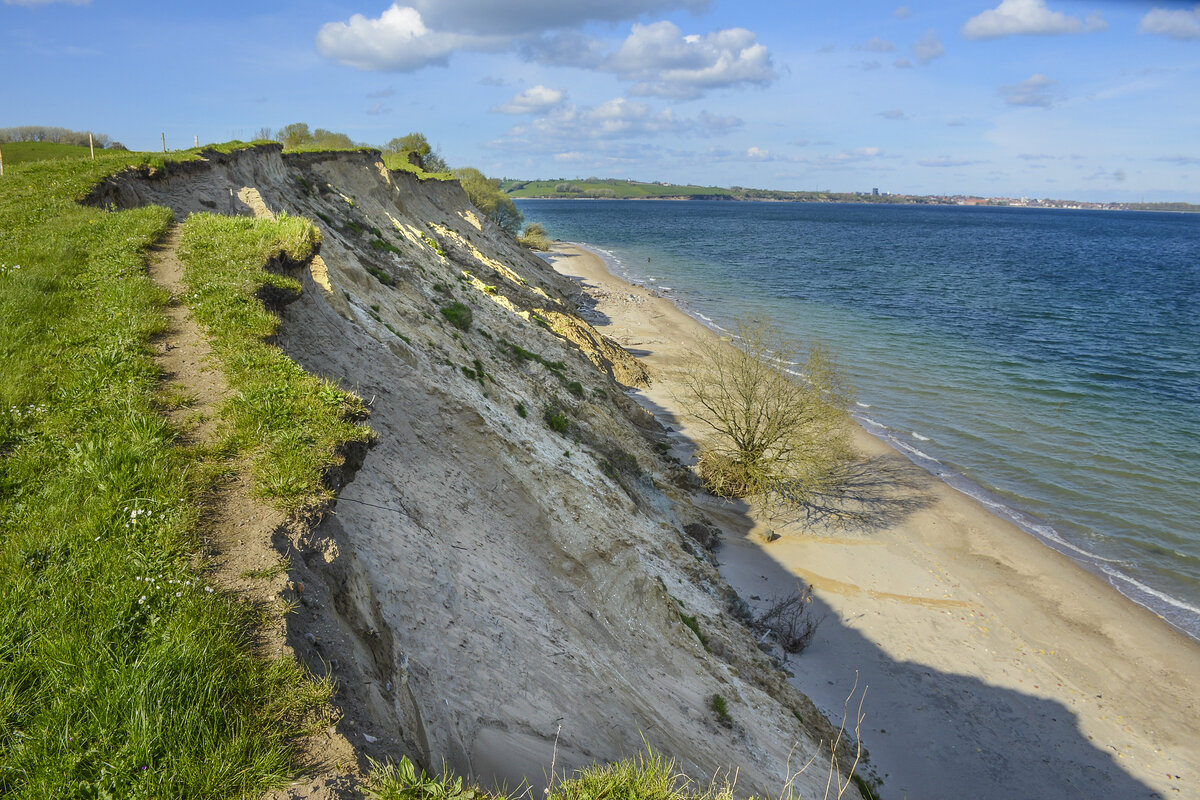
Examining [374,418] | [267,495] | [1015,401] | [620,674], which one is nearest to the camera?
[267,495]

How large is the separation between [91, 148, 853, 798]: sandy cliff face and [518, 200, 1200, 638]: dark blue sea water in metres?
12.9

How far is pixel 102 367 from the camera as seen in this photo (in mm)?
7508

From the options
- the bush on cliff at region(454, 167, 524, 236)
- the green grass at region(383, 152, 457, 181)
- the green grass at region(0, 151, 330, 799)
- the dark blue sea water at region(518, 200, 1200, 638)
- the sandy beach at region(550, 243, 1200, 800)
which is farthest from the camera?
the bush on cliff at region(454, 167, 524, 236)


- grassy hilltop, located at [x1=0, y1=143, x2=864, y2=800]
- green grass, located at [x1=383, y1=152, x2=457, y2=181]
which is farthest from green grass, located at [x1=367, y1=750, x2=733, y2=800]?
green grass, located at [x1=383, y1=152, x2=457, y2=181]

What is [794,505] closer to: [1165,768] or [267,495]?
[1165,768]

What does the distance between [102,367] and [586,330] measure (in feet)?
83.0

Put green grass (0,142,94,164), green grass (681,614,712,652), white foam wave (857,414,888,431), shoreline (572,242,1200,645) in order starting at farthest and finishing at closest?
white foam wave (857,414,888,431) < green grass (0,142,94,164) < shoreline (572,242,1200,645) < green grass (681,614,712,652)

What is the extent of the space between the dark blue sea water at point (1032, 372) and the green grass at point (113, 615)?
22041 mm

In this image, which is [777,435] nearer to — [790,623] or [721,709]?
[790,623]

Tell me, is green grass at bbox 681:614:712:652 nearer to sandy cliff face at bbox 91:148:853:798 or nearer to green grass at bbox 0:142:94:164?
sandy cliff face at bbox 91:148:853:798

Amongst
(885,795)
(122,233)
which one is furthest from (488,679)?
(122,233)

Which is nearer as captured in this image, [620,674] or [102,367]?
[102,367]

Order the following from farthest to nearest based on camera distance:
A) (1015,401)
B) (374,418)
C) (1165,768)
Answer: (1015,401) < (1165,768) < (374,418)

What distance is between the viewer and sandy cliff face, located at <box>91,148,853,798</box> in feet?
21.2
